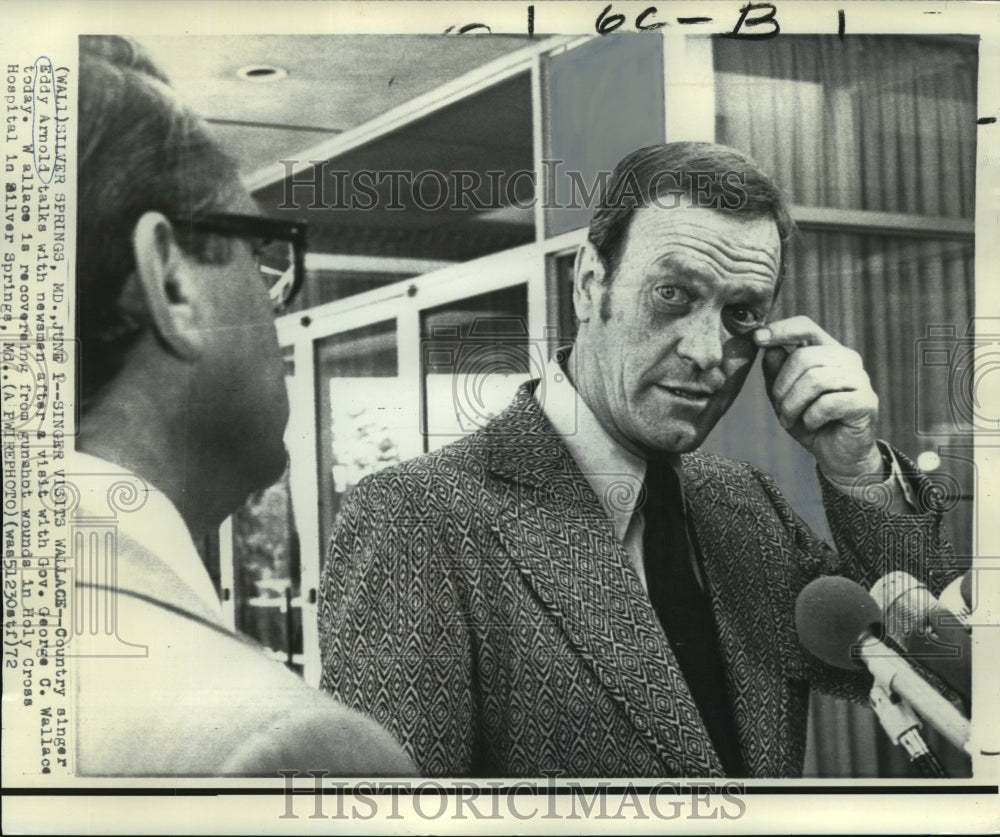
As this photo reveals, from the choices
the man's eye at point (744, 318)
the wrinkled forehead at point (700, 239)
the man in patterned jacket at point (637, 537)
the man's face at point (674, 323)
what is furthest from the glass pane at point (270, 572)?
the man's eye at point (744, 318)

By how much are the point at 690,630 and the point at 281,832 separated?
1437 millimetres

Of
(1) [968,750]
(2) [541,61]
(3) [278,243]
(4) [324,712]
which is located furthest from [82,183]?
(1) [968,750]

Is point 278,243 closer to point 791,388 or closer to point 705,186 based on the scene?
point 705,186

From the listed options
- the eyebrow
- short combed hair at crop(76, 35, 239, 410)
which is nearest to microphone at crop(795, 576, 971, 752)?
the eyebrow

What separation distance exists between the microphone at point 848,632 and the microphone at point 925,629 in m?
0.04

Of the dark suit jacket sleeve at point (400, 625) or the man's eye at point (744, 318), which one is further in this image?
the man's eye at point (744, 318)

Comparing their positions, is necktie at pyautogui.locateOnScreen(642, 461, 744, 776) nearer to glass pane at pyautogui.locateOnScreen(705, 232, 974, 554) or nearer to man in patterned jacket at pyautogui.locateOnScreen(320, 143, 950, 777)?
man in patterned jacket at pyautogui.locateOnScreen(320, 143, 950, 777)

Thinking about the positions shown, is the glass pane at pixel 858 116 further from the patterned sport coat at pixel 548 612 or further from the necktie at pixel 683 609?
the necktie at pixel 683 609

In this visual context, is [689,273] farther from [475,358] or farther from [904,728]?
[904,728]

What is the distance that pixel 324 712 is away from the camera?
3377 millimetres

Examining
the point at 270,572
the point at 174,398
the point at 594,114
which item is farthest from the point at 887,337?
the point at 174,398

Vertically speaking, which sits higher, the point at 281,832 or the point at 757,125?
the point at 757,125

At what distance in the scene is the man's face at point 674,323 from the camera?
336cm

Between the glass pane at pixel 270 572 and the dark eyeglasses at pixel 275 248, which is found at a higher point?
the dark eyeglasses at pixel 275 248
